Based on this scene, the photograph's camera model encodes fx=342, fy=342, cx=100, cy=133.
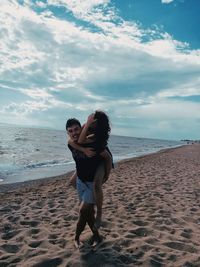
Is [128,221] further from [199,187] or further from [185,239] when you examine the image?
[199,187]

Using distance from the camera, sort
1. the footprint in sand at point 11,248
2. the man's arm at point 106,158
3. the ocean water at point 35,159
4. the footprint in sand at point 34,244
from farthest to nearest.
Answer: the ocean water at point 35,159, the footprint in sand at point 34,244, the footprint in sand at point 11,248, the man's arm at point 106,158

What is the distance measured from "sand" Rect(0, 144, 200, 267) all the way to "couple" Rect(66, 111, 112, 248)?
482 mm

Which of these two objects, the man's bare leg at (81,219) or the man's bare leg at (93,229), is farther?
the man's bare leg at (93,229)

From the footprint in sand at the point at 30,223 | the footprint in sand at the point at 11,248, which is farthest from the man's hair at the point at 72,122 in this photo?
the footprint in sand at the point at 30,223

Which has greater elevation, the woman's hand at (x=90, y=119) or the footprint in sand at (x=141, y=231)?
the woman's hand at (x=90, y=119)

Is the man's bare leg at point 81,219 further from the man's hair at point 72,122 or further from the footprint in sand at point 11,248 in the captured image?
the man's hair at point 72,122

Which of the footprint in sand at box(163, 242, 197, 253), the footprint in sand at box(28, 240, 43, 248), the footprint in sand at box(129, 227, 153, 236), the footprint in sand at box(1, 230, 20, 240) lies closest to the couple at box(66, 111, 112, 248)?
the footprint in sand at box(28, 240, 43, 248)

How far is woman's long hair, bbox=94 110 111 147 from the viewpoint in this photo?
4805 millimetres

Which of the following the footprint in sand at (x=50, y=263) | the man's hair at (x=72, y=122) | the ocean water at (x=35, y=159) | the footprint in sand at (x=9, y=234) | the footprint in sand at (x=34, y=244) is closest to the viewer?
the footprint in sand at (x=50, y=263)

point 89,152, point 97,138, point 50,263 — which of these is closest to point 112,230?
point 50,263

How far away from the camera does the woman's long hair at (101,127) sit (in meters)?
4.80

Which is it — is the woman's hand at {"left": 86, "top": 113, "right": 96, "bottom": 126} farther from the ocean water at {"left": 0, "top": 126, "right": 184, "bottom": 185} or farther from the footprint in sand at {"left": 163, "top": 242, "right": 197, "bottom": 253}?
the ocean water at {"left": 0, "top": 126, "right": 184, "bottom": 185}

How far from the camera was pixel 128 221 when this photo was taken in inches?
263

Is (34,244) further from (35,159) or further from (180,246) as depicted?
(35,159)
